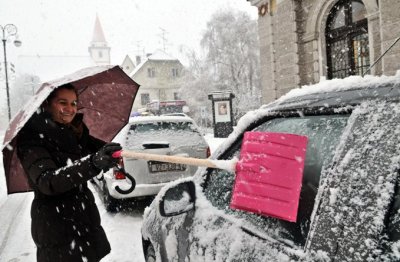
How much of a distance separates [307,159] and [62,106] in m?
1.64

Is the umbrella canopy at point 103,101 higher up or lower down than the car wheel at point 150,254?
higher up

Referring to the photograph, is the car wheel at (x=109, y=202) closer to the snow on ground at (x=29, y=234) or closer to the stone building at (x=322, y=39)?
the snow on ground at (x=29, y=234)

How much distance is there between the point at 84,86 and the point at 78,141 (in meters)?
0.60

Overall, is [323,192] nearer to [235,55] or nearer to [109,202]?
[109,202]

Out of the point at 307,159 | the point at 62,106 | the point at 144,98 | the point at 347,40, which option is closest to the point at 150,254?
the point at 62,106

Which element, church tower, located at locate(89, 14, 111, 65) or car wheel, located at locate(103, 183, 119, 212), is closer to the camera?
car wheel, located at locate(103, 183, 119, 212)

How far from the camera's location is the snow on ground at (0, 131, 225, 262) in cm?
416

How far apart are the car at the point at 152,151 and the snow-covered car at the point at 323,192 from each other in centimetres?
363

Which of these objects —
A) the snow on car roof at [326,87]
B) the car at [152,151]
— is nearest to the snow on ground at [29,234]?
the car at [152,151]

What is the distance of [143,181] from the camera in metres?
5.71

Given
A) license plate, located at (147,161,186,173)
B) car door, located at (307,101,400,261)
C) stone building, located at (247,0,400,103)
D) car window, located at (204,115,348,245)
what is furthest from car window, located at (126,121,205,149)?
stone building, located at (247,0,400,103)

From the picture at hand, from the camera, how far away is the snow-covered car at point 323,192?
3.34 ft

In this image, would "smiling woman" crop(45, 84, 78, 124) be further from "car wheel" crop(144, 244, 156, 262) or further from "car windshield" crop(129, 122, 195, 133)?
"car windshield" crop(129, 122, 195, 133)

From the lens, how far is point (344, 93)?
1.37 meters
